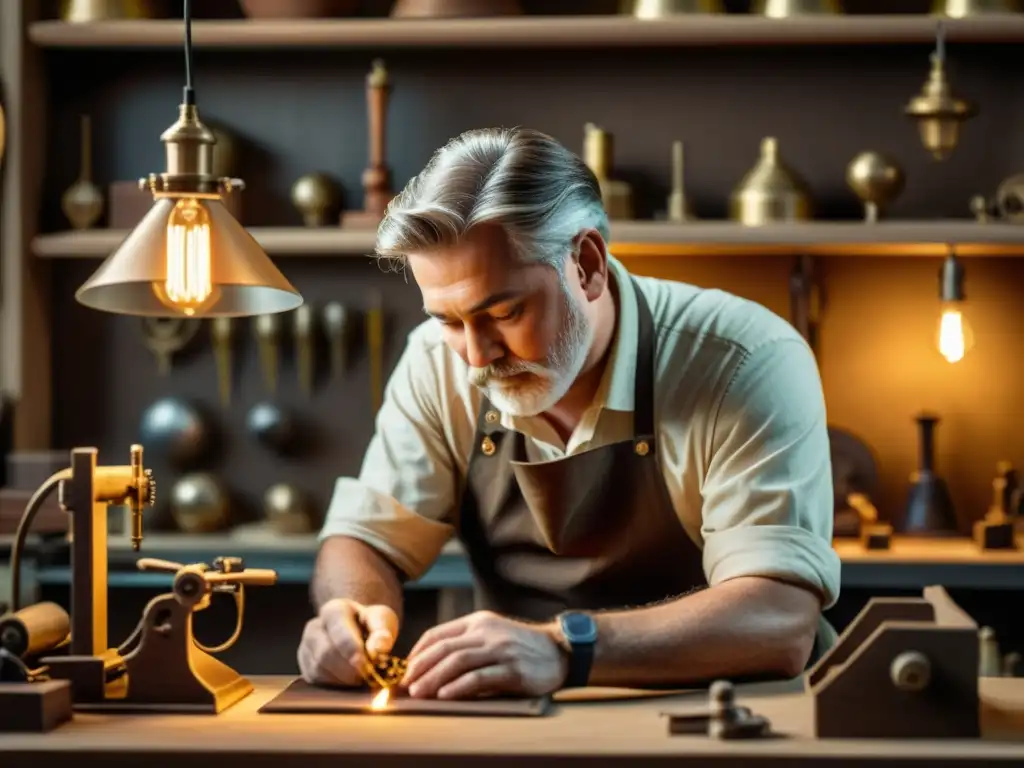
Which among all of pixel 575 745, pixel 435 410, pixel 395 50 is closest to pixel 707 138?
pixel 395 50

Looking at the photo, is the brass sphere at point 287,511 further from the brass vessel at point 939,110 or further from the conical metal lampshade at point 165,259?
the conical metal lampshade at point 165,259

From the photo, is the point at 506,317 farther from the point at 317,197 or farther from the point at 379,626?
the point at 317,197

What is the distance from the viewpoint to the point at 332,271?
16.0ft

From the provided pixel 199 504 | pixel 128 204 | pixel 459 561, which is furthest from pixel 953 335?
pixel 128 204

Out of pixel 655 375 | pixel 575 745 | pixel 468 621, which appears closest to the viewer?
pixel 575 745

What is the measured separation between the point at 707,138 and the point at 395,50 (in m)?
1.03

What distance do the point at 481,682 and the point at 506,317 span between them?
627mm

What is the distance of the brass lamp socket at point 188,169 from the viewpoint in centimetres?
216

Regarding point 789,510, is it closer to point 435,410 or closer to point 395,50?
point 435,410

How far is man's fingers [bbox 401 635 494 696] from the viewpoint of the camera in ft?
6.88

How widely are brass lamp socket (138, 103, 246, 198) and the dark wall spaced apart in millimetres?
2644

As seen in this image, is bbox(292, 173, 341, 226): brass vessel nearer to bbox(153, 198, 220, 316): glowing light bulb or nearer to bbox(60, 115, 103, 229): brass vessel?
bbox(60, 115, 103, 229): brass vessel

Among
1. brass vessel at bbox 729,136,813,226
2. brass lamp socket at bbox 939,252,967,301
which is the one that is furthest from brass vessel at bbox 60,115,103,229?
brass lamp socket at bbox 939,252,967,301

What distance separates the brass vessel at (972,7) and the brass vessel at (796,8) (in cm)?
32
